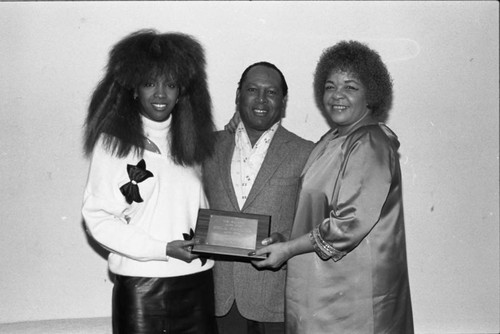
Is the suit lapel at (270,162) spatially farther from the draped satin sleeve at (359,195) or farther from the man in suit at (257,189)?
the draped satin sleeve at (359,195)

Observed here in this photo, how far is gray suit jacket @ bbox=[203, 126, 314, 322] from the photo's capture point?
2.47 meters

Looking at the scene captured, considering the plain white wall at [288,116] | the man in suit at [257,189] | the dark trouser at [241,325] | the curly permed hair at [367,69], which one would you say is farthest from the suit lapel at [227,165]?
the plain white wall at [288,116]

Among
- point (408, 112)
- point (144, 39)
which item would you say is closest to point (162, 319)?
point (144, 39)

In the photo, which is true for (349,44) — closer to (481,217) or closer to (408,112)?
(408,112)

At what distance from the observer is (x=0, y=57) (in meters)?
3.10

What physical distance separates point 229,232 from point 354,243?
49cm

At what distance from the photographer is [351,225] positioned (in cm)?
211

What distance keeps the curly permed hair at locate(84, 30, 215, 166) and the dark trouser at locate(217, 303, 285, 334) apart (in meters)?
0.70

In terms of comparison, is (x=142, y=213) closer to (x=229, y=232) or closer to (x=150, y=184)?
(x=150, y=184)

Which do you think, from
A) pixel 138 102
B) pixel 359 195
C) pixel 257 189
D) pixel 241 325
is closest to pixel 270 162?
pixel 257 189

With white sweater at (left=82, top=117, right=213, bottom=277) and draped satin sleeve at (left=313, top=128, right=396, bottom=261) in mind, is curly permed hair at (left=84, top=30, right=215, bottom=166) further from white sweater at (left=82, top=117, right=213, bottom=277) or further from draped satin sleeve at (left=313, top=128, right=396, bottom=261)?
draped satin sleeve at (left=313, top=128, right=396, bottom=261)

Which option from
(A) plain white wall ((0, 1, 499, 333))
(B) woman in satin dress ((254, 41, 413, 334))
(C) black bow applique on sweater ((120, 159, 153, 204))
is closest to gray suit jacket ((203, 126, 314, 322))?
(B) woman in satin dress ((254, 41, 413, 334))

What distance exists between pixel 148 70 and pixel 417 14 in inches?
72.6

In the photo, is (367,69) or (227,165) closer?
Answer: (367,69)
